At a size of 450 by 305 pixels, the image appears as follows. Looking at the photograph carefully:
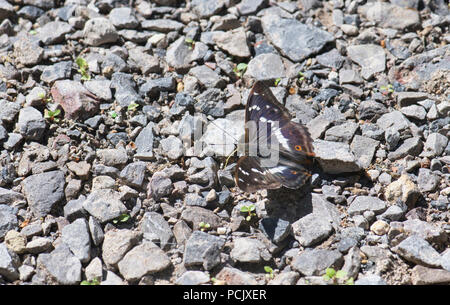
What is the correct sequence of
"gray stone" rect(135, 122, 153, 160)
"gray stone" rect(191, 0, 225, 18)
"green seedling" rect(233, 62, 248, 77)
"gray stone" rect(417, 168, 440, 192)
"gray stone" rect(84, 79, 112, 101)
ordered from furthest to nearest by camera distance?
"gray stone" rect(191, 0, 225, 18) < "green seedling" rect(233, 62, 248, 77) < "gray stone" rect(84, 79, 112, 101) < "gray stone" rect(135, 122, 153, 160) < "gray stone" rect(417, 168, 440, 192)

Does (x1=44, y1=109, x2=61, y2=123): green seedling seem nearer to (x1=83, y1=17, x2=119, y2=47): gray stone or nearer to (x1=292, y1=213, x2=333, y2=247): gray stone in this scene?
(x1=83, y1=17, x2=119, y2=47): gray stone

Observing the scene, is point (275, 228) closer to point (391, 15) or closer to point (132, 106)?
point (132, 106)

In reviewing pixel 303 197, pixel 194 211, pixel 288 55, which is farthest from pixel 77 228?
pixel 288 55

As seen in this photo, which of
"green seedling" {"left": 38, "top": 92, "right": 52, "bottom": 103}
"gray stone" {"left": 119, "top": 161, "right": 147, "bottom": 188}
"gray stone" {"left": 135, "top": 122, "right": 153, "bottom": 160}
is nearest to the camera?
"gray stone" {"left": 119, "top": 161, "right": 147, "bottom": 188}

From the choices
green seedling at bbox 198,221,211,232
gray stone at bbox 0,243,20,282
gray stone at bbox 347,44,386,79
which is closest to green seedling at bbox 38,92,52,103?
gray stone at bbox 0,243,20,282

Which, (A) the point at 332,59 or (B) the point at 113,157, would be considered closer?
(B) the point at 113,157

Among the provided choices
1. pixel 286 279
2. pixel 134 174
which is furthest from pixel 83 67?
pixel 286 279
